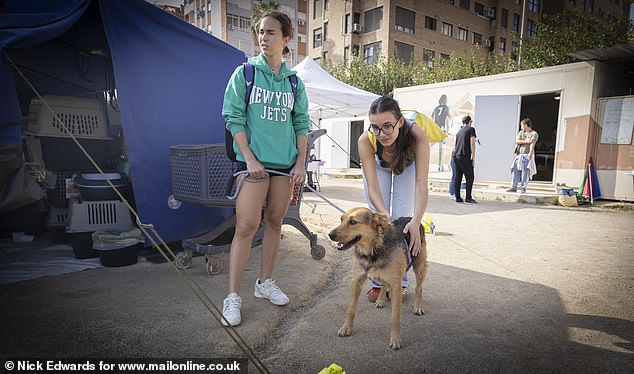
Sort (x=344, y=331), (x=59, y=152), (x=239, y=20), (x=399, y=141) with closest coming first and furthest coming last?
(x=344, y=331)
(x=399, y=141)
(x=59, y=152)
(x=239, y=20)

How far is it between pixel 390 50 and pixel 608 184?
2445cm

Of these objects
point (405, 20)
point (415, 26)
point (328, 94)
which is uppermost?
point (405, 20)

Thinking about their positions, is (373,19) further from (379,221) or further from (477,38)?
(379,221)

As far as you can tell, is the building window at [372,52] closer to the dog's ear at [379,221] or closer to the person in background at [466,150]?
the person in background at [466,150]

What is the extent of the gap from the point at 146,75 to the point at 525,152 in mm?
10549

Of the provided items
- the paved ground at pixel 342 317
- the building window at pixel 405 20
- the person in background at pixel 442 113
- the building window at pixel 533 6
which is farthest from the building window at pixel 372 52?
the paved ground at pixel 342 317

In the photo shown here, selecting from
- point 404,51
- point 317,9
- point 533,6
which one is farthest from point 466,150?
point 533,6

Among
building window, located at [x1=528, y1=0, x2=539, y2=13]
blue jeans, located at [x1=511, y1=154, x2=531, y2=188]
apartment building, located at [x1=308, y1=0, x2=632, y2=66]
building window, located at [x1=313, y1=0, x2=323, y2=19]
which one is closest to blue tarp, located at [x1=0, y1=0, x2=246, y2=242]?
blue jeans, located at [x1=511, y1=154, x2=531, y2=188]

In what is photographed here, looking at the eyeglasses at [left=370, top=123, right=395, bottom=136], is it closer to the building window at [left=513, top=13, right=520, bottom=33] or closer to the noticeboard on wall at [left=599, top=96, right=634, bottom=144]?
the noticeboard on wall at [left=599, top=96, right=634, bottom=144]

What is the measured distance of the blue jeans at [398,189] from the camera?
3.14 meters

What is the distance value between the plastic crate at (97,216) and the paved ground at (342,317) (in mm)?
572

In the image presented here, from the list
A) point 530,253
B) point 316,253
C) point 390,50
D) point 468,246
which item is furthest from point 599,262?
point 390,50

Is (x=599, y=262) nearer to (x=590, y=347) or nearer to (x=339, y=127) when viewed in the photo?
(x=590, y=347)

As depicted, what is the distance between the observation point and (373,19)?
32250 mm
